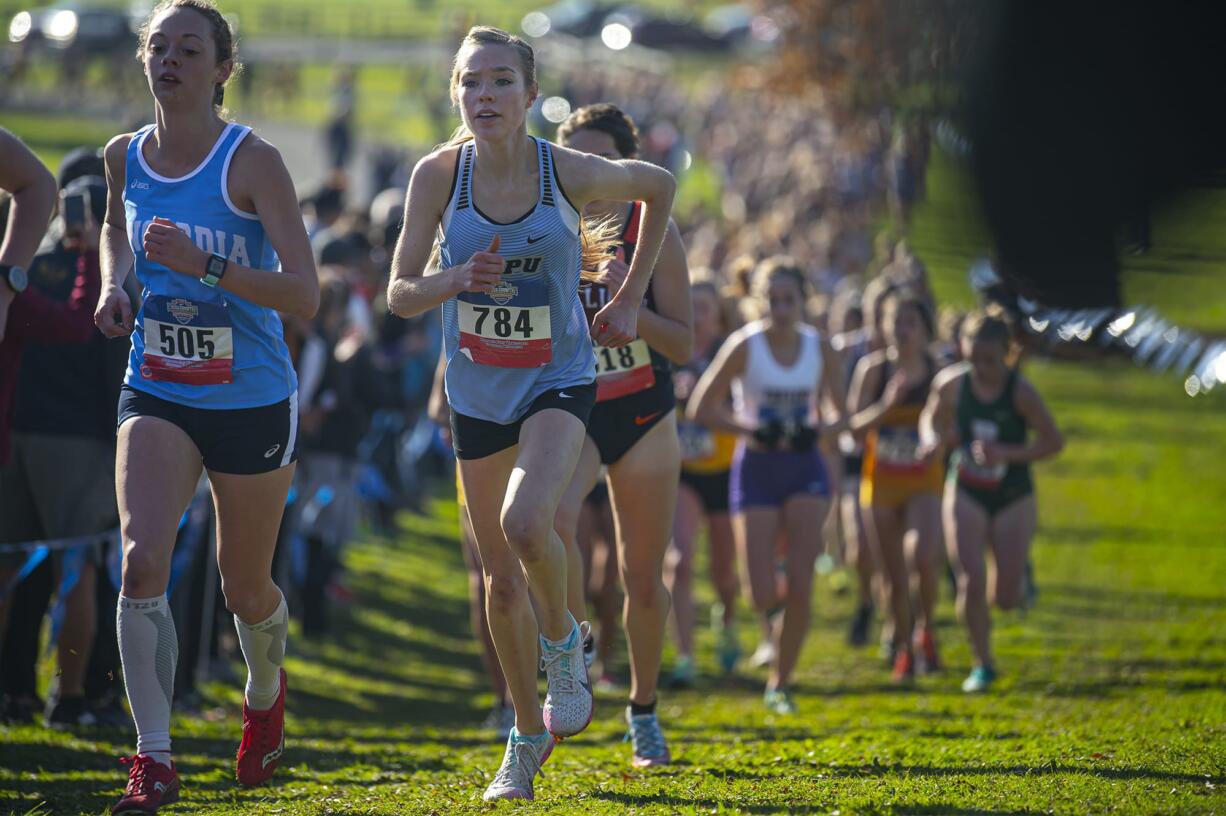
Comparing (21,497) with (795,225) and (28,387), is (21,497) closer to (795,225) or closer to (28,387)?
(28,387)

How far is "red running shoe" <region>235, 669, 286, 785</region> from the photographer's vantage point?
19.2 ft

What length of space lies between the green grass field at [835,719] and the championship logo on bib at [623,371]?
4.78ft

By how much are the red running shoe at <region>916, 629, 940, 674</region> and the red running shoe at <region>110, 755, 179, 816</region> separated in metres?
5.86

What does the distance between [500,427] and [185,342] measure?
1034 millimetres

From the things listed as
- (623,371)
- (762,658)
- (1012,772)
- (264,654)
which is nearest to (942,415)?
(762,658)

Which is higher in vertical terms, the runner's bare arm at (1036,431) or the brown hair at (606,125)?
the brown hair at (606,125)

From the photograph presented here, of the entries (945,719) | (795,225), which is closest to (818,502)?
(945,719)

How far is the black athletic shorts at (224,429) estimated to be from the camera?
5.41 m

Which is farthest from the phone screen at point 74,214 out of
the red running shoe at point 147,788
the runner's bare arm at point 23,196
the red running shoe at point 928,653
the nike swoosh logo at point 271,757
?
the red running shoe at point 928,653

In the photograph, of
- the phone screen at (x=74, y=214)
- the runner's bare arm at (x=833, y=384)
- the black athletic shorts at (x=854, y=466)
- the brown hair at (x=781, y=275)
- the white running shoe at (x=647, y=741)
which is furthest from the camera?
the black athletic shorts at (x=854, y=466)

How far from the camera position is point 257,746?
5.87 metres

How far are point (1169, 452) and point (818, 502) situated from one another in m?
13.6

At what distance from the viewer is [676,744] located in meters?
7.65

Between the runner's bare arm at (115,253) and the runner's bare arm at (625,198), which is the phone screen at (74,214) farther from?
the runner's bare arm at (625,198)
